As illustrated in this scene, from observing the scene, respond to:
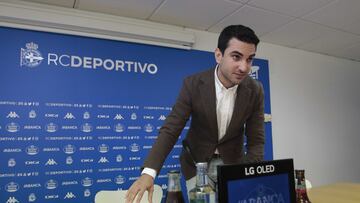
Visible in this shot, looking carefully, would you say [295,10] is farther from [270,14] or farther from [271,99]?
[271,99]

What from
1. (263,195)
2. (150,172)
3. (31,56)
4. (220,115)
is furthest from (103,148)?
(263,195)

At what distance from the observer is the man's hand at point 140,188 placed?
792 mm

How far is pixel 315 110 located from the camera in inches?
152

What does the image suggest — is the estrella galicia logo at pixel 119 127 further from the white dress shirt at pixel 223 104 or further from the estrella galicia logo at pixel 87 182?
the white dress shirt at pixel 223 104

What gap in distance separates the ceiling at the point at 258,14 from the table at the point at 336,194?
1.62m

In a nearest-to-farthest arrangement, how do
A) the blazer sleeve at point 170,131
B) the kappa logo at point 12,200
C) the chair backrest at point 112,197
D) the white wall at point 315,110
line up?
the blazer sleeve at point 170,131 → the chair backrest at point 112,197 → the kappa logo at point 12,200 → the white wall at point 315,110

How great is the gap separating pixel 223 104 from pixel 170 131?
1.05 feet

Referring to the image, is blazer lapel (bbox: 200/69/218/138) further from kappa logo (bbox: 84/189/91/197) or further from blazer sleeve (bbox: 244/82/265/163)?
kappa logo (bbox: 84/189/91/197)

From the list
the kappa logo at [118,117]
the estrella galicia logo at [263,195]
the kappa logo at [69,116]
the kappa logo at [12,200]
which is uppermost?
the kappa logo at [118,117]

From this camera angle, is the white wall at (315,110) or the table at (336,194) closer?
the table at (336,194)

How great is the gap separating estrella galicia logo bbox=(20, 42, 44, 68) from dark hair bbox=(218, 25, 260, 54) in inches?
70.4

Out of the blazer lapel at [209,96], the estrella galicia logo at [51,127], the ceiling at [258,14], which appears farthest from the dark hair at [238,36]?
the estrella galicia logo at [51,127]

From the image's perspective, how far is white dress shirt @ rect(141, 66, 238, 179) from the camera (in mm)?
1271

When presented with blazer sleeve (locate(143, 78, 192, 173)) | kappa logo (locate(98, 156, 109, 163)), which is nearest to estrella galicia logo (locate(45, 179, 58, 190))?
kappa logo (locate(98, 156, 109, 163))
